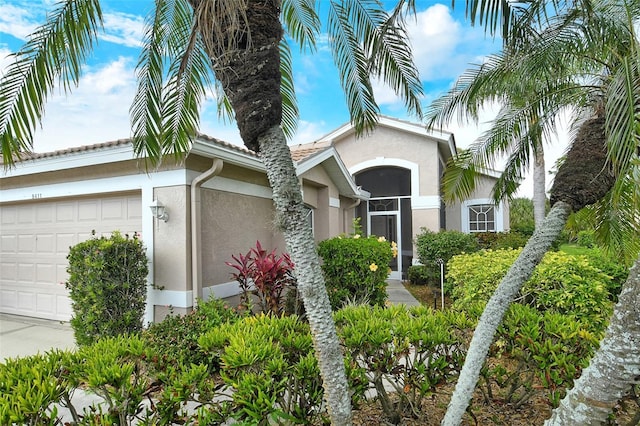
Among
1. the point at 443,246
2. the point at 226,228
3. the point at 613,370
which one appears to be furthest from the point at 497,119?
the point at 443,246

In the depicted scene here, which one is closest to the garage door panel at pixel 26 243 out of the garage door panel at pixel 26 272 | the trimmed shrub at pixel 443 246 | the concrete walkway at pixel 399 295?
the garage door panel at pixel 26 272

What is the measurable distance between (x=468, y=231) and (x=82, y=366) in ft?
52.6

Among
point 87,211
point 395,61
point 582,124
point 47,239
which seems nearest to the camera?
point 582,124

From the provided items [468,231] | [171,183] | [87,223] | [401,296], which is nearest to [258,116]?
[171,183]

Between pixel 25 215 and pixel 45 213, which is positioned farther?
pixel 25 215

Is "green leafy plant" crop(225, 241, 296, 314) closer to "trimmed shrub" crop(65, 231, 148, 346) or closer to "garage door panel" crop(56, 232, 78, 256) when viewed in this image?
"trimmed shrub" crop(65, 231, 148, 346)

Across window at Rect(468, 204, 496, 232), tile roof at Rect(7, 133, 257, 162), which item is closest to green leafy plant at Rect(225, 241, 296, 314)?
tile roof at Rect(7, 133, 257, 162)

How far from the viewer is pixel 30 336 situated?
24.5 ft

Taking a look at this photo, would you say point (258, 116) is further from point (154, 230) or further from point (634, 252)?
point (634, 252)

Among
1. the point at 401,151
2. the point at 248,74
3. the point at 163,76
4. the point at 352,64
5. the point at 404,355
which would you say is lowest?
the point at 404,355

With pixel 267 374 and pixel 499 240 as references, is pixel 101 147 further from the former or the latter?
pixel 499 240

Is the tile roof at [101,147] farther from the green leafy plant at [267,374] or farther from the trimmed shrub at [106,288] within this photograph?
the green leafy plant at [267,374]

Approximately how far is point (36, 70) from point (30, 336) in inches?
254

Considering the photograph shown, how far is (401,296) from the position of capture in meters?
11.9
